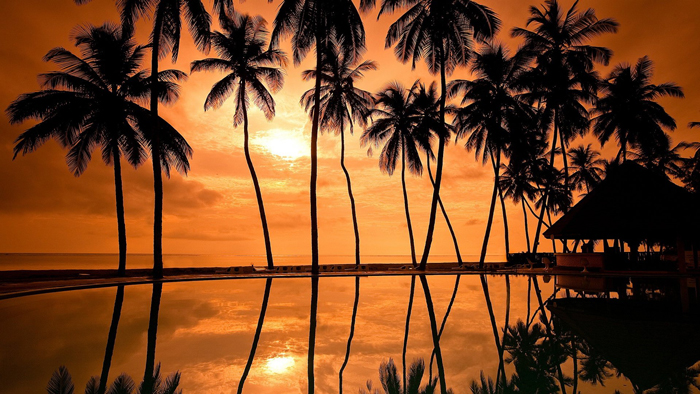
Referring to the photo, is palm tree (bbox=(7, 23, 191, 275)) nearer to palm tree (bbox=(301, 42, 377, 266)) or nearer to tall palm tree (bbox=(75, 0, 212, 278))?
tall palm tree (bbox=(75, 0, 212, 278))

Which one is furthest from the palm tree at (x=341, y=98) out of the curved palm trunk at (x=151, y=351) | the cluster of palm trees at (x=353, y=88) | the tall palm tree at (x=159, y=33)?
the curved palm trunk at (x=151, y=351)

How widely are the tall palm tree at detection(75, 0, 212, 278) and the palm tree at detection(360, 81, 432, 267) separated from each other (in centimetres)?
1388

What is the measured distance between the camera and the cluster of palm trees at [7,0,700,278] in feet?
57.6

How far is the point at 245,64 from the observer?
23.0m

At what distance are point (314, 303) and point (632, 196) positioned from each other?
17.1 metres

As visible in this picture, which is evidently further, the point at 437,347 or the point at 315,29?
the point at 315,29

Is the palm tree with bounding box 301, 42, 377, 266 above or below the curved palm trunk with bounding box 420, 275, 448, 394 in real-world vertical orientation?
above

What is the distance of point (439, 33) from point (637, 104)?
20861mm

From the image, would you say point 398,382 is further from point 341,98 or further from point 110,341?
point 341,98

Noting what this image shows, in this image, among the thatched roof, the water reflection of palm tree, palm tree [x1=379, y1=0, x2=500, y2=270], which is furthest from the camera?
palm tree [x1=379, y1=0, x2=500, y2=270]

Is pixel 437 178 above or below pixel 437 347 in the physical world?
above

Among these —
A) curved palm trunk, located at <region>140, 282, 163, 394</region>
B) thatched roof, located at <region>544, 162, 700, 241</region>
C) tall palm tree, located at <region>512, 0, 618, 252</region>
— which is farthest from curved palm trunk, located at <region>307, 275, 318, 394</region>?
tall palm tree, located at <region>512, 0, 618, 252</region>

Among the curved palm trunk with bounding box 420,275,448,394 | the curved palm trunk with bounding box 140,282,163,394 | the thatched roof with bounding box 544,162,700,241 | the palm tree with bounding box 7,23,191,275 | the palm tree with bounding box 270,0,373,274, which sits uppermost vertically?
the palm tree with bounding box 270,0,373,274

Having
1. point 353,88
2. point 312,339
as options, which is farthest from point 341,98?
point 312,339
